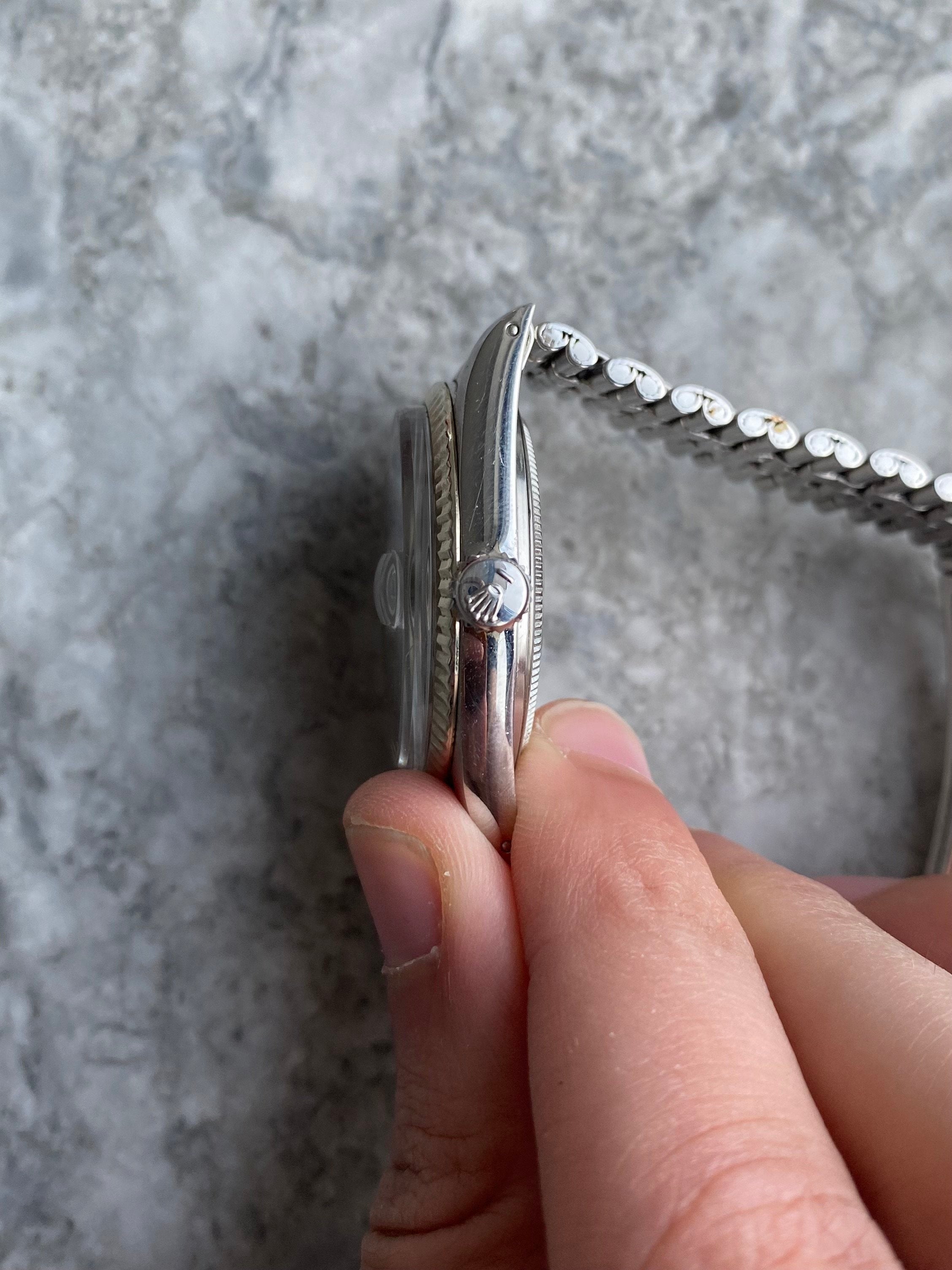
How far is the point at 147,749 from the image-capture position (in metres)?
0.62

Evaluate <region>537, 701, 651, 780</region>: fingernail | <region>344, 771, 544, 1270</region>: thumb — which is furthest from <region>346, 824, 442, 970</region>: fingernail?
<region>537, 701, 651, 780</region>: fingernail

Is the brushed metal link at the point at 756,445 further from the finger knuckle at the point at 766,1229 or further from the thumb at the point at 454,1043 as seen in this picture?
the finger knuckle at the point at 766,1229

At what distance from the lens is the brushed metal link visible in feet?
1.85

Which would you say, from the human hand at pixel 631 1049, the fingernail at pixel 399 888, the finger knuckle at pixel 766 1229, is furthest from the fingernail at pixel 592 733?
the finger knuckle at pixel 766 1229

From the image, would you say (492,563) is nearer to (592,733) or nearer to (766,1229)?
(592,733)

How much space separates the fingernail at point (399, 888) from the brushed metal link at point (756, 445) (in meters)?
0.28

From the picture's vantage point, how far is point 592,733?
23.4 inches

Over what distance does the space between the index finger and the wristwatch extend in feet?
0.17

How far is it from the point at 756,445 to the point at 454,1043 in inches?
15.2

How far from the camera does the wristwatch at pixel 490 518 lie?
0.47 m

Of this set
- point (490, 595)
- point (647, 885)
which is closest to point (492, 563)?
point (490, 595)

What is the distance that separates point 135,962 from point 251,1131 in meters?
0.13

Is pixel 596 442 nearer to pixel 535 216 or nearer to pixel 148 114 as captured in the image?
pixel 535 216

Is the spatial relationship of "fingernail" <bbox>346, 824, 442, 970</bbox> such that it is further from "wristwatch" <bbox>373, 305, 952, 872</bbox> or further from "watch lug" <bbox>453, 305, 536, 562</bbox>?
"watch lug" <bbox>453, 305, 536, 562</bbox>
